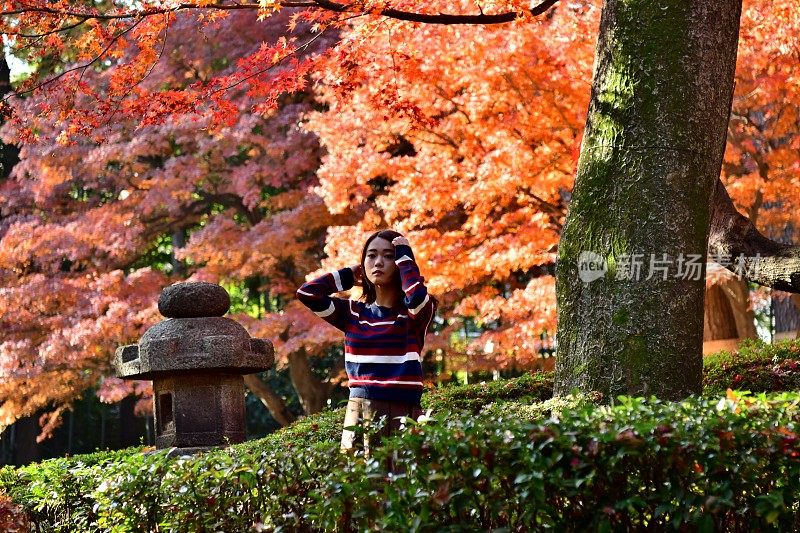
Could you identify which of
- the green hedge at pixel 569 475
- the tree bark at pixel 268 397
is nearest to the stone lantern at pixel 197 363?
the green hedge at pixel 569 475

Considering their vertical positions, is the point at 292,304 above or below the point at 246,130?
below

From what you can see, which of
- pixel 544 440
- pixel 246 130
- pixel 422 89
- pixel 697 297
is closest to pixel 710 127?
pixel 697 297

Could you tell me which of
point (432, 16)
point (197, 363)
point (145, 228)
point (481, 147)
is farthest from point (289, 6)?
point (145, 228)

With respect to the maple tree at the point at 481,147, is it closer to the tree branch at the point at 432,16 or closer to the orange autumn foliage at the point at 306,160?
the orange autumn foliage at the point at 306,160

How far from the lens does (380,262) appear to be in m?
5.28

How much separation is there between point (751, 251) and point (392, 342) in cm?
384

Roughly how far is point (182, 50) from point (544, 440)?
14.4 meters

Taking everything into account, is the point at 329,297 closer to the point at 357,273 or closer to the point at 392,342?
the point at 357,273

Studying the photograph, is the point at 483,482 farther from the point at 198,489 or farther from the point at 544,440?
the point at 198,489

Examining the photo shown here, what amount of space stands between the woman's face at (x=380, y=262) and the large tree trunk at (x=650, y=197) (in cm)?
142

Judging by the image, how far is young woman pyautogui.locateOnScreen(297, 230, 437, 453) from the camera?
16.7 feet

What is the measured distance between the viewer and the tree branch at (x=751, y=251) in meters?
7.55

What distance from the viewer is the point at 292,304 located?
15.6 metres

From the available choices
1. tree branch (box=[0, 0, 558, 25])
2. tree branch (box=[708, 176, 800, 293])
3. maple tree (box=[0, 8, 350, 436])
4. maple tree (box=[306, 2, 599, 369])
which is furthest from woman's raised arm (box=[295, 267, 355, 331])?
maple tree (box=[0, 8, 350, 436])
